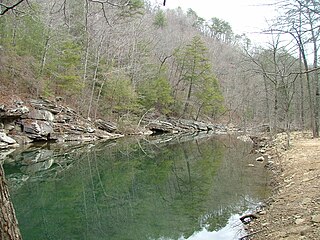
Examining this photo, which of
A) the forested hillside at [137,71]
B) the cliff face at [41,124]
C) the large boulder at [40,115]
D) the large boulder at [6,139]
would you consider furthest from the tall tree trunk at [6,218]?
the large boulder at [40,115]

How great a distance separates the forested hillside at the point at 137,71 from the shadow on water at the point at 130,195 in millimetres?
3824

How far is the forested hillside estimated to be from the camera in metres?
17.6

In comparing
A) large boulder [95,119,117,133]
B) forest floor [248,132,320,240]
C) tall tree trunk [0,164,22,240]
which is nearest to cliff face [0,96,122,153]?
large boulder [95,119,117,133]

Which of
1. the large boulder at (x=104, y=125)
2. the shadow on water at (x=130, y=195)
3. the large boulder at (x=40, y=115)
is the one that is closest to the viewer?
the shadow on water at (x=130, y=195)

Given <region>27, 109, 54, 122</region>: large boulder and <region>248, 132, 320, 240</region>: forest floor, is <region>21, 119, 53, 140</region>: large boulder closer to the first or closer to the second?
<region>27, 109, 54, 122</region>: large boulder

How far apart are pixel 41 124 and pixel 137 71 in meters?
15.7

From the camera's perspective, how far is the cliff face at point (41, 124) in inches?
767

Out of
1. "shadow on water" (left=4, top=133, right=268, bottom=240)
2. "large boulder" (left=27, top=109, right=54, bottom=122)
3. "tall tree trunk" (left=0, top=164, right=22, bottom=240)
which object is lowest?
"shadow on water" (left=4, top=133, right=268, bottom=240)

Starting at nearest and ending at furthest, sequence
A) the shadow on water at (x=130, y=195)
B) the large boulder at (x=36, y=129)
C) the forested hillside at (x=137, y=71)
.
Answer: the shadow on water at (x=130, y=195)
the forested hillside at (x=137, y=71)
the large boulder at (x=36, y=129)

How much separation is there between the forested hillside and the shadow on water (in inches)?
151

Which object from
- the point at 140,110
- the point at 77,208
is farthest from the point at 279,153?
the point at 140,110

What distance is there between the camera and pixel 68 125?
2378 cm

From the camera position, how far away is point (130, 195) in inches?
377

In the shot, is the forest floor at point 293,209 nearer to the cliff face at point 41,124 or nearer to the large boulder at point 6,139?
the large boulder at point 6,139
